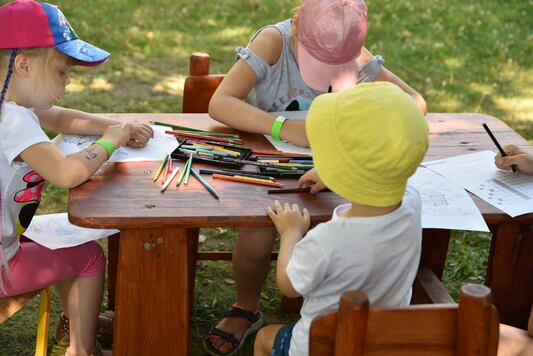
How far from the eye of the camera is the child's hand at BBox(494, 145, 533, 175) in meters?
2.66

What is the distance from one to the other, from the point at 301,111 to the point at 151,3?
15.1 ft

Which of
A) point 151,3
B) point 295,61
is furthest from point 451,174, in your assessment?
point 151,3

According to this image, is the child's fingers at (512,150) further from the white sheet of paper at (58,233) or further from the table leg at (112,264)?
the table leg at (112,264)

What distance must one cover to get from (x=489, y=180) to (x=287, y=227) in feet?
2.55

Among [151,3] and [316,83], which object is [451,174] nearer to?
[316,83]

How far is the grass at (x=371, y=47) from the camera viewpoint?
18.7 ft

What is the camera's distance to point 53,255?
2.58 meters

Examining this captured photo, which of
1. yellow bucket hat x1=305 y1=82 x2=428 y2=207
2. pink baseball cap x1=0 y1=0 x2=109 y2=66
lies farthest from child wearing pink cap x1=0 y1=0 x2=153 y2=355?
yellow bucket hat x1=305 y1=82 x2=428 y2=207

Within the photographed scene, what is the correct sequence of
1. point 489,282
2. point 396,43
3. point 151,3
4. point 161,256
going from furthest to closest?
point 151,3 → point 396,43 → point 489,282 → point 161,256

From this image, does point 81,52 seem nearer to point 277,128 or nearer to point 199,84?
point 277,128

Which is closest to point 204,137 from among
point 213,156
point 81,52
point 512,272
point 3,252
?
point 213,156

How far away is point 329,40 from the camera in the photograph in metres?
2.79

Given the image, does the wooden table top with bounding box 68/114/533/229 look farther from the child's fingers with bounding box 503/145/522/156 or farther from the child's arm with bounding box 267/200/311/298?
the child's fingers with bounding box 503/145/522/156

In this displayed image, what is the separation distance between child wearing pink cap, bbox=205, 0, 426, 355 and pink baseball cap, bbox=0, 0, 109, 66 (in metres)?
0.59
